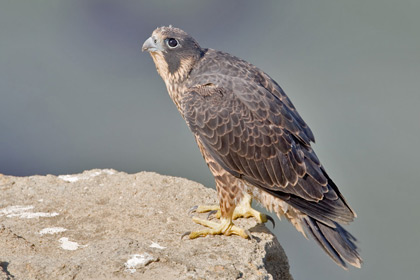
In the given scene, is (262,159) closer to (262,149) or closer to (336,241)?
(262,149)

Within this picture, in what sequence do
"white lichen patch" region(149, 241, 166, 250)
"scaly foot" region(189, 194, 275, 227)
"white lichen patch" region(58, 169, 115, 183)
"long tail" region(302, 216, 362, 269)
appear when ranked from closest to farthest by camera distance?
"white lichen patch" region(149, 241, 166, 250) → "long tail" region(302, 216, 362, 269) → "scaly foot" region(189, 194, 275, 227) → "white lichen patch" region(58, 169, 115, 183)

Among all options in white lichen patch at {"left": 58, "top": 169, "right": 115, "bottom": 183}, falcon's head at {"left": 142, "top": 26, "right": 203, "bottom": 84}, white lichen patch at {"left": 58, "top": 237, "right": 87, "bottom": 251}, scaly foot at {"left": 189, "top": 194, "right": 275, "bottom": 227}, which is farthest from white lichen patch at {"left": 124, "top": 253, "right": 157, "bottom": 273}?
white lichen patch at {"left": 58, "top": 169, "right": 115, "bottom": 183}

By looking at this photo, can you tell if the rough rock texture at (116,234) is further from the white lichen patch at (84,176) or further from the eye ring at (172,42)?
the eye ring at (172,42)

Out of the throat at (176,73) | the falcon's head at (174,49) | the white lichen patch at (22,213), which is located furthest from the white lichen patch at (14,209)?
the falcon's head at (174,49)

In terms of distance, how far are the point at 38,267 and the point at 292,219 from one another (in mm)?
2051

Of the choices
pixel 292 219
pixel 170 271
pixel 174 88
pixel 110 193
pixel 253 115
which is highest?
pixel 174 88

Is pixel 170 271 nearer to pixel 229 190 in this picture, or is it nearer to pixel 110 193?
pixel 229 190

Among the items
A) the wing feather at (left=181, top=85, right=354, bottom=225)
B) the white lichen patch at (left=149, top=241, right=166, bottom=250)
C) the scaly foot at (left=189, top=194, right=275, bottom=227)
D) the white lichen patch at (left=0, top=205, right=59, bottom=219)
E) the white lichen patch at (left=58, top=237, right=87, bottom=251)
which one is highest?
the wing feather at (left=181, top=85, right=354, bottom=225)

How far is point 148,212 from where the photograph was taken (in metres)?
5.41

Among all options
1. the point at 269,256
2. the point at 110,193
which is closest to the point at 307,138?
the point at 269,256

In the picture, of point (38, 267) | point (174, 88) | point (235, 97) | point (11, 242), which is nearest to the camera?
point (38, 267)

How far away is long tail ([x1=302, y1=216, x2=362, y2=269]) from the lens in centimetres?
479

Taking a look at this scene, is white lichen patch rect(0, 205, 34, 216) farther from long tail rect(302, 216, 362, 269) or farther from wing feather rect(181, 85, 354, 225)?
Result: long tail rect(302, 216, 362, 269)

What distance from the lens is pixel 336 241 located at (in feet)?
16.0
